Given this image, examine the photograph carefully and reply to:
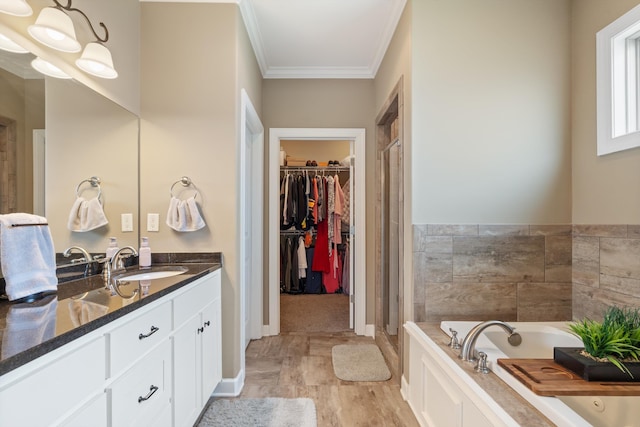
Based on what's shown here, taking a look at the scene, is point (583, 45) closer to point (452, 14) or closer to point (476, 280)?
point (452, 14)

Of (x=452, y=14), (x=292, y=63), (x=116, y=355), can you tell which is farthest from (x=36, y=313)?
(x=292, y=63)

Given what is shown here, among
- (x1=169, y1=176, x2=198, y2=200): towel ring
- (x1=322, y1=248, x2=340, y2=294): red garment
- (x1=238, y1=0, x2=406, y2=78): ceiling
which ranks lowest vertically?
(x1=322, y1=248, x2=340, y2=294): red garment

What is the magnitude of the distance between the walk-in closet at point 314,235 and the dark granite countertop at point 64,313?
8.89 feet

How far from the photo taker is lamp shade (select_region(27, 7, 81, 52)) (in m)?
1.33

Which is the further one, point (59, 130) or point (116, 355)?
point (59, 130)

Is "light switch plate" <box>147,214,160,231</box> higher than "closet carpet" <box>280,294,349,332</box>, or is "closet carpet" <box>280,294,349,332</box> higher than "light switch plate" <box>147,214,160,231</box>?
"light switch plate" <box>147,214,160,231</box>

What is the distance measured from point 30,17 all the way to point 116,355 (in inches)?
58.1

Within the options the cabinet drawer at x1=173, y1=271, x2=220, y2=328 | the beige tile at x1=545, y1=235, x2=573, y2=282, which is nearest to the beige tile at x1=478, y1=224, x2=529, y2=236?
the beige tile at x1=545, y1=235, x2=573, y2=282

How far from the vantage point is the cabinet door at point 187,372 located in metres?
1.49

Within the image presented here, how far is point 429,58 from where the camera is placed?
1.96 m

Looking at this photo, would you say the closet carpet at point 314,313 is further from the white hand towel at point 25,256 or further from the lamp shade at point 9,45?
the lamp shade at point 9,45

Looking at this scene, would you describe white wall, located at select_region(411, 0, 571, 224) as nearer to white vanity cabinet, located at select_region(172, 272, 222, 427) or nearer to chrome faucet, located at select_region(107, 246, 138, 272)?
white vanity cabinet, located at select_region(172, 272, 222, 427)

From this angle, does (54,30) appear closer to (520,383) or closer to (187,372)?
(187,372)

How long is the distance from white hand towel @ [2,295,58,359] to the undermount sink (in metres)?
0.63
